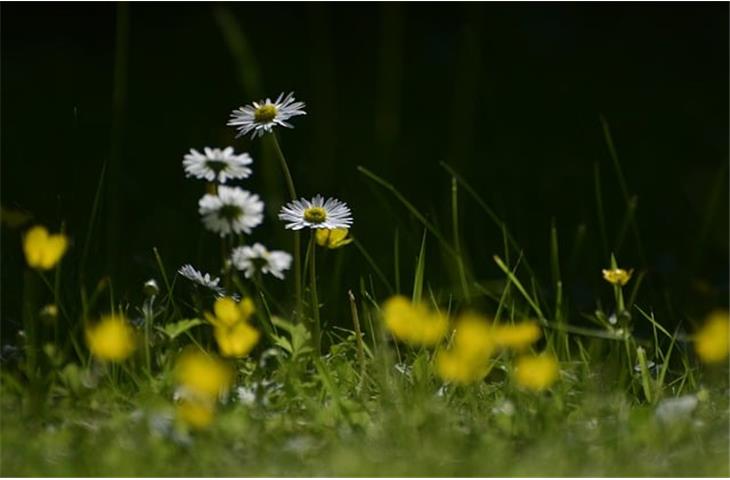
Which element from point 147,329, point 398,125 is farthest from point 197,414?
point 398,125

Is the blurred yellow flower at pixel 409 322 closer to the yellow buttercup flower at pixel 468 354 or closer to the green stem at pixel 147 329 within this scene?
the yellow buttercup flower at pixel 468 354

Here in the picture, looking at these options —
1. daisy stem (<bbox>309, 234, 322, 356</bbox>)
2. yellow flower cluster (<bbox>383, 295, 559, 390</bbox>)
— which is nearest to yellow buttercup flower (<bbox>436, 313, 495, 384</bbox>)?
yellow flower cluster (<bbox>383, 295, 559, 390</bbox>)

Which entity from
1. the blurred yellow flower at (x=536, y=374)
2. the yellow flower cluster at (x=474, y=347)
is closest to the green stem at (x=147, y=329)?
the yellow flower cluster at (x=474, y=347)

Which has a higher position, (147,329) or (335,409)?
(147,329)

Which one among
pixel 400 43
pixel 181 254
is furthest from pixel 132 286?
pixel 400 43

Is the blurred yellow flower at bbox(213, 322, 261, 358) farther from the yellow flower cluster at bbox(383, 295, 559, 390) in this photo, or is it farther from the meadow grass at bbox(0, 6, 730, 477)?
the yellow flower cluster at bbox(383, 295, 559, 390)

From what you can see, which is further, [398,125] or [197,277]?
[398,125]

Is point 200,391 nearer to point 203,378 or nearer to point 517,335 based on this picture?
point 203,378
